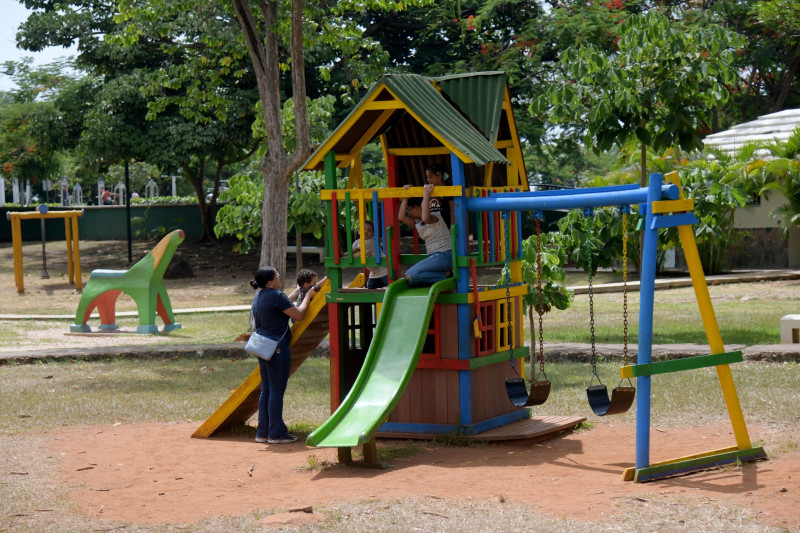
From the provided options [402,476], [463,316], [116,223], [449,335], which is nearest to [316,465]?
[402,476]

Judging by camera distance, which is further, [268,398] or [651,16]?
[651,16]

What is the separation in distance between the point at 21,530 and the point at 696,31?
1034cm

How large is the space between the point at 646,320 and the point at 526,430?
211 cm

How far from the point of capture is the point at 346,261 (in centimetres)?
930

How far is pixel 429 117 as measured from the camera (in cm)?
889

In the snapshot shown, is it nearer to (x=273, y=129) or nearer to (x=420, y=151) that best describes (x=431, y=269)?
(x=420, y=151)

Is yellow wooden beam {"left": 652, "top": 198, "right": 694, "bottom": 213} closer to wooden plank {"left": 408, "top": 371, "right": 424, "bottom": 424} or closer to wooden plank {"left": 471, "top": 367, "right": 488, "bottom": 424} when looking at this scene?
wooden plank {"left": 471, "top": 367, "right": 488, "bottom": 424}

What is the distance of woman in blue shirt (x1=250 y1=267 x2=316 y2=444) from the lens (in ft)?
29.3

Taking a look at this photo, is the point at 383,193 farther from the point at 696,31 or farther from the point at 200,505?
the point at 696,31

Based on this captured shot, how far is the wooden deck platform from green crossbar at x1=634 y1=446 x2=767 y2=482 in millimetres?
1687

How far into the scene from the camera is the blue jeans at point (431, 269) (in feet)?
29.0

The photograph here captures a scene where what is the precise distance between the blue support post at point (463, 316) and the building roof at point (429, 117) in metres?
0.26

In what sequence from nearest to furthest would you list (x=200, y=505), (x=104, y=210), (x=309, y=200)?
(x=200, y=505), (x=309, y=200), (x=104, y=210)

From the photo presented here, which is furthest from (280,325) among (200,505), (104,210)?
(104,210)
